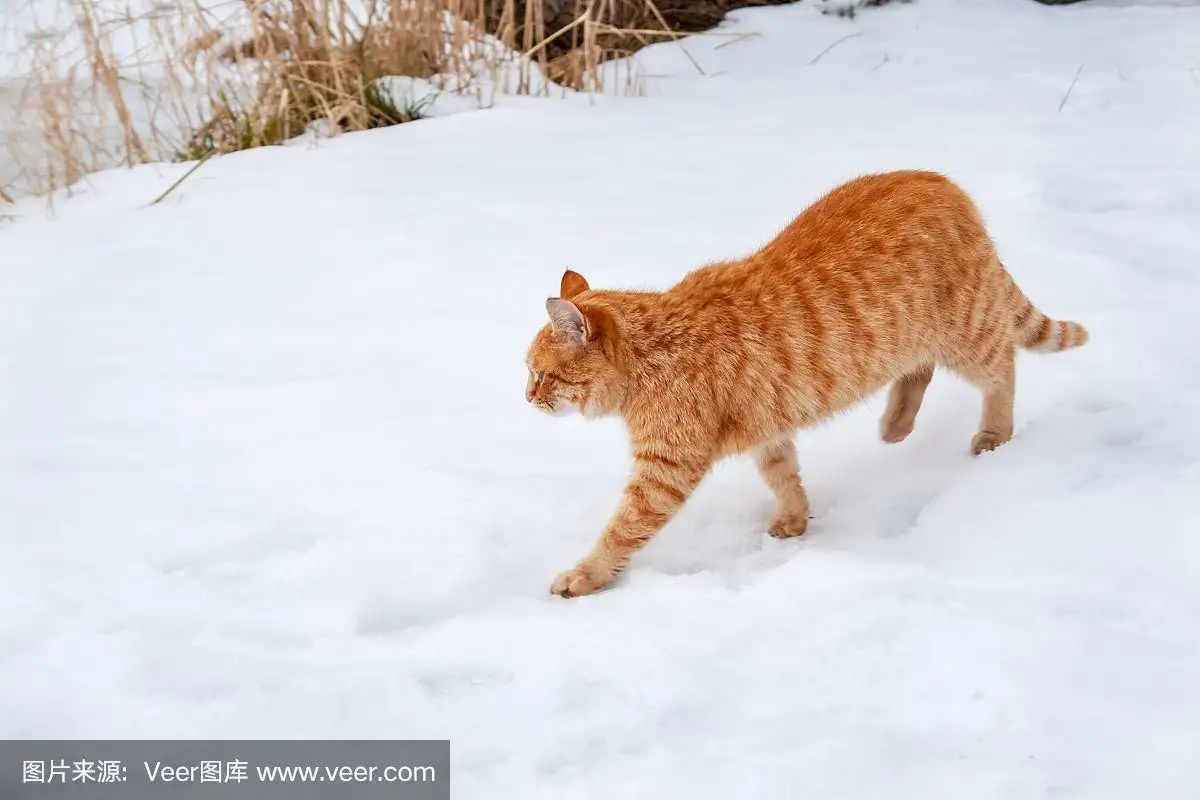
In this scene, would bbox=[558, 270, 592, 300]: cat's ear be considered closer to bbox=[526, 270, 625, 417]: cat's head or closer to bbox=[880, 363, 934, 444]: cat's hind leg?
bbox=[526, 270, 625, 417]: cat's head

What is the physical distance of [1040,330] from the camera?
2.80 m

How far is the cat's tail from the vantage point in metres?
2.74

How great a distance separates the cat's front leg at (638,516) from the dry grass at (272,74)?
295 cm

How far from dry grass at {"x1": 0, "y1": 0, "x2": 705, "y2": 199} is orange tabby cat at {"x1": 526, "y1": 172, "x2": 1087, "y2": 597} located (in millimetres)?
2660

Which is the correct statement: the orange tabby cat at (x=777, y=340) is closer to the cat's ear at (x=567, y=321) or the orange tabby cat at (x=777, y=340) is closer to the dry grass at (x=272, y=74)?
the cat's ear at (x=567, y=321)

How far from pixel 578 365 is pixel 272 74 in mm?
3053

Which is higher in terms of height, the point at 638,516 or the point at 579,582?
the point at 638,516

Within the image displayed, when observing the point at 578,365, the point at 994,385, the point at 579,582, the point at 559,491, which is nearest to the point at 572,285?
the point at 578,365

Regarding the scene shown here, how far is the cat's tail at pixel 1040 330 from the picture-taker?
2742 millimetres

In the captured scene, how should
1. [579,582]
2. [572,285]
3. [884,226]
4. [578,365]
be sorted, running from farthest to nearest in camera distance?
[572,285] → [884,226] → [578,365] → [579,582]

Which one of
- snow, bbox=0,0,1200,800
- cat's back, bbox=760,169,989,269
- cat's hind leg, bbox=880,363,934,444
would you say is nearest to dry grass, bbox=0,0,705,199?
snow, bbox=0,0,1200,800

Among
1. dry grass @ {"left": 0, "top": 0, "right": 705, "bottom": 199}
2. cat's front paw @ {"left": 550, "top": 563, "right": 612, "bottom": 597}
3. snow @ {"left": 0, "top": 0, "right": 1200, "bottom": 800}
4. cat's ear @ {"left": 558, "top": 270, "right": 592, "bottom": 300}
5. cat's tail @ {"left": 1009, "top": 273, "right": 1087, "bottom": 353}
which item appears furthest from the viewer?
dry grass @ {"left": 0, "top": 0, "right": 705, "bottom": 199}

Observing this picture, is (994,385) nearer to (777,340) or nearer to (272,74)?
(777,340)

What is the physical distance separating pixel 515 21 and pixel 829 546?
431 cm
